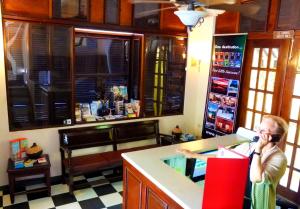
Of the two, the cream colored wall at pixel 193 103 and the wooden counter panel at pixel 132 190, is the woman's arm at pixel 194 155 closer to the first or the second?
the wooden counter panel at pixel 132 190

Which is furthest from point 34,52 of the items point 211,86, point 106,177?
point 211,86

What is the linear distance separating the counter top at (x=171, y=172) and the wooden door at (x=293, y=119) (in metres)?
0.96

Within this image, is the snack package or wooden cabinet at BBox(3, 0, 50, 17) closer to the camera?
wooden cabinet at BBox(3, 0, 50, 17)

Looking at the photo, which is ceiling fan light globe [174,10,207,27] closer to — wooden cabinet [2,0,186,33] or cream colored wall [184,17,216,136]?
wooden cabinet [2,0,186,33]

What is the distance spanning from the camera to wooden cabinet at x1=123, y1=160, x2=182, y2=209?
2.01m

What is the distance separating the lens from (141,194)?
233 cm

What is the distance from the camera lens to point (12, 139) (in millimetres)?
3391

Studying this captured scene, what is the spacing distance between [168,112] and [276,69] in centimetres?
191

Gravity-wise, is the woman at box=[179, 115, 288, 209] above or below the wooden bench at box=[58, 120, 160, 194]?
above

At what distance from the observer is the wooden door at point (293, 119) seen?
3.31 meters

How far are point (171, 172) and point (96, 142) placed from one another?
1978 millimetres

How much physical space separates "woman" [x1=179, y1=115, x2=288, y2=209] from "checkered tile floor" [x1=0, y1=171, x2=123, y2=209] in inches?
82.6

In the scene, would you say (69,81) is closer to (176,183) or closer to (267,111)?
(176,183)

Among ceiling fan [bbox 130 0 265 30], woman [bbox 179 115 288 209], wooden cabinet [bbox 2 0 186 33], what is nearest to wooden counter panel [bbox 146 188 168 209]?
woman [bbox 179 115 288 209]
